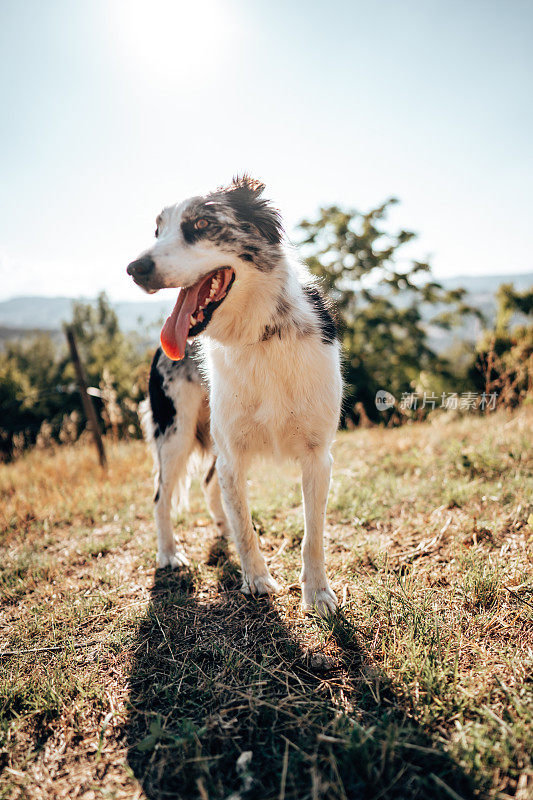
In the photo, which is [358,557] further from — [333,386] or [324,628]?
[333,386]

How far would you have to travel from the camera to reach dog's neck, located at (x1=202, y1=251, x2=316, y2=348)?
226cm

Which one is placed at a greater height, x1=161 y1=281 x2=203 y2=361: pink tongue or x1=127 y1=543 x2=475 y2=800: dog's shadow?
x1=161 y1=281 x2=203 y2=361: pink tongue

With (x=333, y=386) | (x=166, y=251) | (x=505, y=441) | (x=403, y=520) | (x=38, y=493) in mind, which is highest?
(x=166, y=251)

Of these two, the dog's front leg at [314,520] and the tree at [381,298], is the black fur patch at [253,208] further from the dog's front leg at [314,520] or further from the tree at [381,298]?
the tree at [381,298]

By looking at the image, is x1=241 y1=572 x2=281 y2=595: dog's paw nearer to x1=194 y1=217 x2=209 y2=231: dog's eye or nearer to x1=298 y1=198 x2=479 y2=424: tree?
x1=194 y1=217 x2=209 y2=231: dog's eye

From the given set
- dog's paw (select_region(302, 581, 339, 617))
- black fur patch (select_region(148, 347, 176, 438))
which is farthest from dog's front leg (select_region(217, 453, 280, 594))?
black fur patch (select_region(148, 347, 176, 438))

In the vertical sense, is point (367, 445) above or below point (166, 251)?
below

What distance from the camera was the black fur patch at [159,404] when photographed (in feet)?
11.0

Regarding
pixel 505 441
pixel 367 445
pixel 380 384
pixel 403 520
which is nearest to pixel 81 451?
pixel 367 445

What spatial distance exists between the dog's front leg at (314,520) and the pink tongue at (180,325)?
948 mm

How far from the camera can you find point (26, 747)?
168cm

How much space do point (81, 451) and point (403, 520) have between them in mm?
5646

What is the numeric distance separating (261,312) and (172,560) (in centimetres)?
196

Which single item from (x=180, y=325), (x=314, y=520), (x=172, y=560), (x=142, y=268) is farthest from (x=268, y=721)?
(x=142, y=268)
